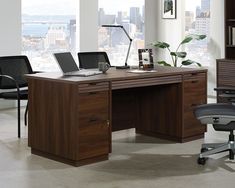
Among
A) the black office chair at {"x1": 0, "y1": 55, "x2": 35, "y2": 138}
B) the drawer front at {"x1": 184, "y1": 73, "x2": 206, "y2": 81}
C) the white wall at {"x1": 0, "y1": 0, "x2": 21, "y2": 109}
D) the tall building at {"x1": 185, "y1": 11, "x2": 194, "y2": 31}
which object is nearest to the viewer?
the drawer front at {"x1": 184, "y1": 73, "x2": 206, "y2": 81}

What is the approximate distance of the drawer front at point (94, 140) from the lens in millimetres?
4332

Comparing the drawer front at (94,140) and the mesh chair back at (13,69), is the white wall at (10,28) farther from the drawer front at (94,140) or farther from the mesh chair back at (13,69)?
the drawer front at (94,140)

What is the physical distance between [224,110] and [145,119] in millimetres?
1399

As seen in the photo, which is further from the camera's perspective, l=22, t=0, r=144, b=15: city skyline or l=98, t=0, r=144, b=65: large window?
l=98, t=0, r=144, b=65: large window

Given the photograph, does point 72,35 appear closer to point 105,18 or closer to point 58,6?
point 58,6

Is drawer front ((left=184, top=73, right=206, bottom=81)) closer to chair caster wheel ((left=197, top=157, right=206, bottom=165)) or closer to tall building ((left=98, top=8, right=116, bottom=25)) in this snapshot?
chair caster wheel ((left=197, top=157, right=206, bottom=165))

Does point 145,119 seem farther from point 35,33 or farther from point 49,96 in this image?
point 35,33

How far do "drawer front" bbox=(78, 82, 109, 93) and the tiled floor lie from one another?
0.65 meters

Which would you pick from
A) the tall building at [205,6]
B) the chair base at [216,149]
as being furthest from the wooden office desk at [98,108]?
the tall building at [205,6]

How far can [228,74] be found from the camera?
7.49m

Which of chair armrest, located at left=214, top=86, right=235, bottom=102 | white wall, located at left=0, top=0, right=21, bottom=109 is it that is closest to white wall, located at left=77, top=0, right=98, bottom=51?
white wall, located at left=0, top=0, right=21, bottom=109

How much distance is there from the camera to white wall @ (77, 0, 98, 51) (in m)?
8.03

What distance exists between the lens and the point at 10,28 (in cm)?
730

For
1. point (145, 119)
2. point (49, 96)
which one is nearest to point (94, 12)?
point (145, 119)
